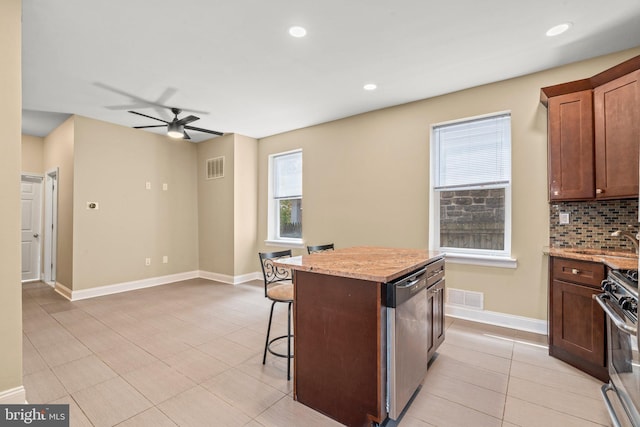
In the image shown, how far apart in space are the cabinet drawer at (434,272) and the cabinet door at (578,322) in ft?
3.28

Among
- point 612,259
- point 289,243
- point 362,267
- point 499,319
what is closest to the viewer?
point 362,267

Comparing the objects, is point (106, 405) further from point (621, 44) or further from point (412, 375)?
point (621, 44)

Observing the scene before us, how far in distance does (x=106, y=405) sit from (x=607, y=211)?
4351 mm

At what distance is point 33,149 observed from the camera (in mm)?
5547

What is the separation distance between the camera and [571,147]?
107 inches

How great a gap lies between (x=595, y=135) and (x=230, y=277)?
5.32 metres

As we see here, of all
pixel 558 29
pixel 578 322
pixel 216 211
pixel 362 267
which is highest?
pixel 558 29

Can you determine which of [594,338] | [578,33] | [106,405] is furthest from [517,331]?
[106,405]

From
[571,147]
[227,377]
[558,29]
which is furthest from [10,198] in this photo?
[571,147]

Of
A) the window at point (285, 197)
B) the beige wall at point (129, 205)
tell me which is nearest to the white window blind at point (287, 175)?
the window at point (285, 197)

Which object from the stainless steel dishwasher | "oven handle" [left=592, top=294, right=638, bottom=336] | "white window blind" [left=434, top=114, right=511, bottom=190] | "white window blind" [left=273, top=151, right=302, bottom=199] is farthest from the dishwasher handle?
"white window blind" [left=273, top=151, right=302, bottom=199]

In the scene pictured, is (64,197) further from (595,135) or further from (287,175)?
(595,135)

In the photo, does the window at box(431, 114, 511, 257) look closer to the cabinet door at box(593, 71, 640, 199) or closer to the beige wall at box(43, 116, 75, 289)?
the cabinet door at box(593, 71, 640, 199)

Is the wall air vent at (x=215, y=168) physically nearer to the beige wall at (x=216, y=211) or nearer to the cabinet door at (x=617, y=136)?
the beige wall at (x=216, y=211)
